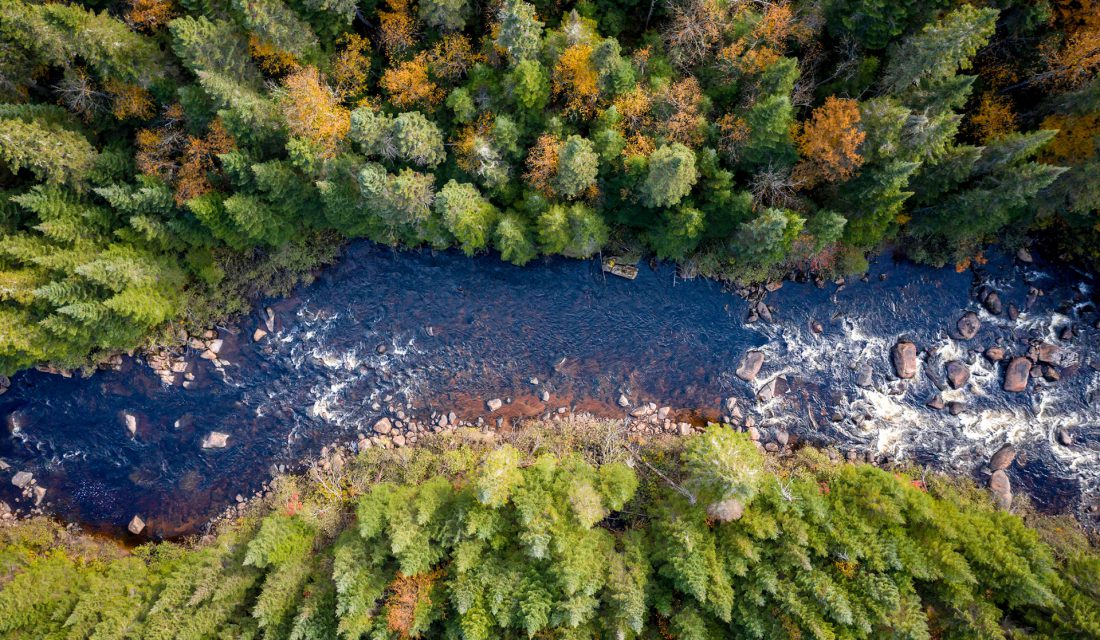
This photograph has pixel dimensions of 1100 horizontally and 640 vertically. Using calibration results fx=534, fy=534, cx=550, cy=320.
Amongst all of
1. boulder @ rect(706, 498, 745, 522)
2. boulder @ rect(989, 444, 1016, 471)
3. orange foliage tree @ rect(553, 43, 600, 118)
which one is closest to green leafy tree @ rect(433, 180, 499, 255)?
orange foliage tree @ rect(553, 43, 600, 118)

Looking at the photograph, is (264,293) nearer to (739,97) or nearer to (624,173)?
(624,173)

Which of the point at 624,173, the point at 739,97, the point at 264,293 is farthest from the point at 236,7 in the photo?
the point at 739,97

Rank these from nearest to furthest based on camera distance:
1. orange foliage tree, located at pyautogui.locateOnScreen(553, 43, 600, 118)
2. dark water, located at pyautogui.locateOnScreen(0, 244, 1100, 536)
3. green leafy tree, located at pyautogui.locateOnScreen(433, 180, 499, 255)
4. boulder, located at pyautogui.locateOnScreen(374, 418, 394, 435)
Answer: orange foliage tree, located at pyautogui.locateOnScreen(553, 43, 600, 118) < green leafy tree, located at pyautogui.locateOnScreen(433, 180, 499, 255) < dark water, located at pyautogui.locateOnScreen(0, 244, 1100, 536) < boulder, located at pyautogui.locateOnScreen(374, 418, 394, 435)

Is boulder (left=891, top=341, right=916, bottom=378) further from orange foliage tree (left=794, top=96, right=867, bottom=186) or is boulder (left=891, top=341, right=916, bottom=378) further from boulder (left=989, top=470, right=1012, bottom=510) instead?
orange foliage tree (left=794, top=96, right=867, bottom=186)

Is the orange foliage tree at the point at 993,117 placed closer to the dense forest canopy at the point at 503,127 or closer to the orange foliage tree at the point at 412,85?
the dense forest canopy at the point at 503,127

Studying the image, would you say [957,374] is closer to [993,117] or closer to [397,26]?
[993,117]

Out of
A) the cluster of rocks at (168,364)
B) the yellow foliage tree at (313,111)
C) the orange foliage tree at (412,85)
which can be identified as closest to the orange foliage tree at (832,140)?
the orange foliage tree at (412,85)
